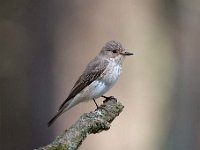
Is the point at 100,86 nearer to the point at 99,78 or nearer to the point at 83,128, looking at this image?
the point at 99,78

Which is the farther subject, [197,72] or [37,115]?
[197,72]

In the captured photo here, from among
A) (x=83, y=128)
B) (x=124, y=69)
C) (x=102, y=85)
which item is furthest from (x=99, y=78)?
(x=124, y=69)

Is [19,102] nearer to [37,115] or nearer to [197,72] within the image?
[37,115]

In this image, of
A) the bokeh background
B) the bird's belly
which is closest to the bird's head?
the bird's belly

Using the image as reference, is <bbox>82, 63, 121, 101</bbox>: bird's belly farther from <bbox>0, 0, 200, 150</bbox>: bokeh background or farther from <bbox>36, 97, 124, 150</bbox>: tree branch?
<bbox>36, 97, 124, 150</bbox>: tree branch

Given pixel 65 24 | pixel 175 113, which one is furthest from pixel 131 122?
pixel 65 24

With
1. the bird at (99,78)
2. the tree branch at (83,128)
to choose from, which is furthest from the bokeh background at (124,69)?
the tree branch at (83,128)
